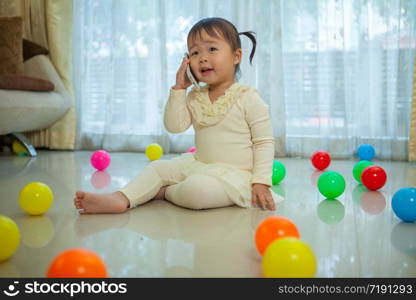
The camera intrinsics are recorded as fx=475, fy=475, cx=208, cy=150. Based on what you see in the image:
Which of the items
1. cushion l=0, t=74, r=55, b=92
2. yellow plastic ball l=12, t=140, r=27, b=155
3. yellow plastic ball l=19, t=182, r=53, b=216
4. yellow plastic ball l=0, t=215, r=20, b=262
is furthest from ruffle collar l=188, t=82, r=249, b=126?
yellow plastic ball l=12, t=140, r=27, b=155

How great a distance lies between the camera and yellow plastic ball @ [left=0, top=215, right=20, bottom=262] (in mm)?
1041

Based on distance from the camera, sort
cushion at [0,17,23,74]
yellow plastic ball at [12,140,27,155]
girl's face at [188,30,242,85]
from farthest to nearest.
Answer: yellow plastic ball at [12,140,27,155] < cushion at [0,17,23,74] < girl's face at [188,30,242,85]

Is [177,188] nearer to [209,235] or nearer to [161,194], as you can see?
[161,194]

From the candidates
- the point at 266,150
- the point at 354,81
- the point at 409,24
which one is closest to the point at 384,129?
the point at 354,81

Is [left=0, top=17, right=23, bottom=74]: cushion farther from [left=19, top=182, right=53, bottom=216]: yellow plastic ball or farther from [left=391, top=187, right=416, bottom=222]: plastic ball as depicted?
[left=391, top=187, right=416, bottom=222]: plastic ball

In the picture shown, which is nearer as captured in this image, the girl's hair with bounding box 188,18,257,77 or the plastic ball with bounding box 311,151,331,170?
the girl's hair with bounding box 188,18,257,77

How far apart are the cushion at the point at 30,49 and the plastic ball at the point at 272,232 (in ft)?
8.83

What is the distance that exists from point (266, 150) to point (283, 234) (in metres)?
0.64

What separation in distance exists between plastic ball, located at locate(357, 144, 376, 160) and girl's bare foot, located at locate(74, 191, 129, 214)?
71.1 inches

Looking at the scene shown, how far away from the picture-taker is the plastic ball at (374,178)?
1942 millimetres

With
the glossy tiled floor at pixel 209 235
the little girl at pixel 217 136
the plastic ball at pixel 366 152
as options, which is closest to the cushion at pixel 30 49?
the glossy tiled floor at pixel 209 235

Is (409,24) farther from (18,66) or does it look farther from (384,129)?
(18,66)

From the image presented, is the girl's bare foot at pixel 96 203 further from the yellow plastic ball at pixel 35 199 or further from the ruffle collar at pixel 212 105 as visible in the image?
the ruffle collar at pixel 212 105

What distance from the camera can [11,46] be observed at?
3.02 meters
